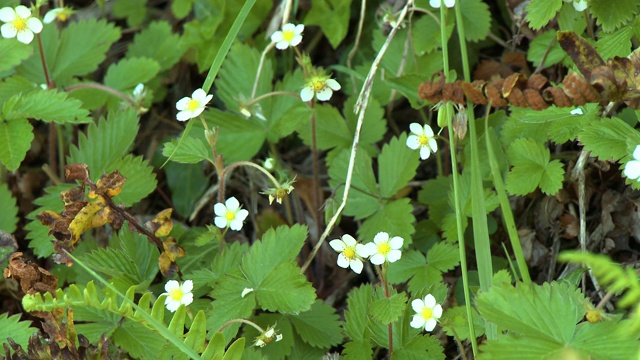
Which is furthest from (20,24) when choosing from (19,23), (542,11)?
(542,11)

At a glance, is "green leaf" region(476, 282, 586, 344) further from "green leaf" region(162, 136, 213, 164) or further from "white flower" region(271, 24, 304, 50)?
"white flower" region(271, 24, 304, 50)

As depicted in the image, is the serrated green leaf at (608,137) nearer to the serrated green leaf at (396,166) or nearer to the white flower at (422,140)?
A: the white flower at (422,140)

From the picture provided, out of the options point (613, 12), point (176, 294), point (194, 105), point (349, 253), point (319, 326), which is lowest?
point (319, 326)

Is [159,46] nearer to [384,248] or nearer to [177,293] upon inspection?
[177,293]

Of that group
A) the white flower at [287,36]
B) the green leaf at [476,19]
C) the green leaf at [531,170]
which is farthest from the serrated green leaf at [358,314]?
the green leaf at [476,19]

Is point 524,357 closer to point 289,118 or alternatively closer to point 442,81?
point 442,81

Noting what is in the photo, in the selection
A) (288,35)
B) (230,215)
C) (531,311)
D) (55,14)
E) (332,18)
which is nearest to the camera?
(531,311)

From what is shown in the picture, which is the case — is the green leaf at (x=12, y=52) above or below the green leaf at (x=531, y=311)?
above
